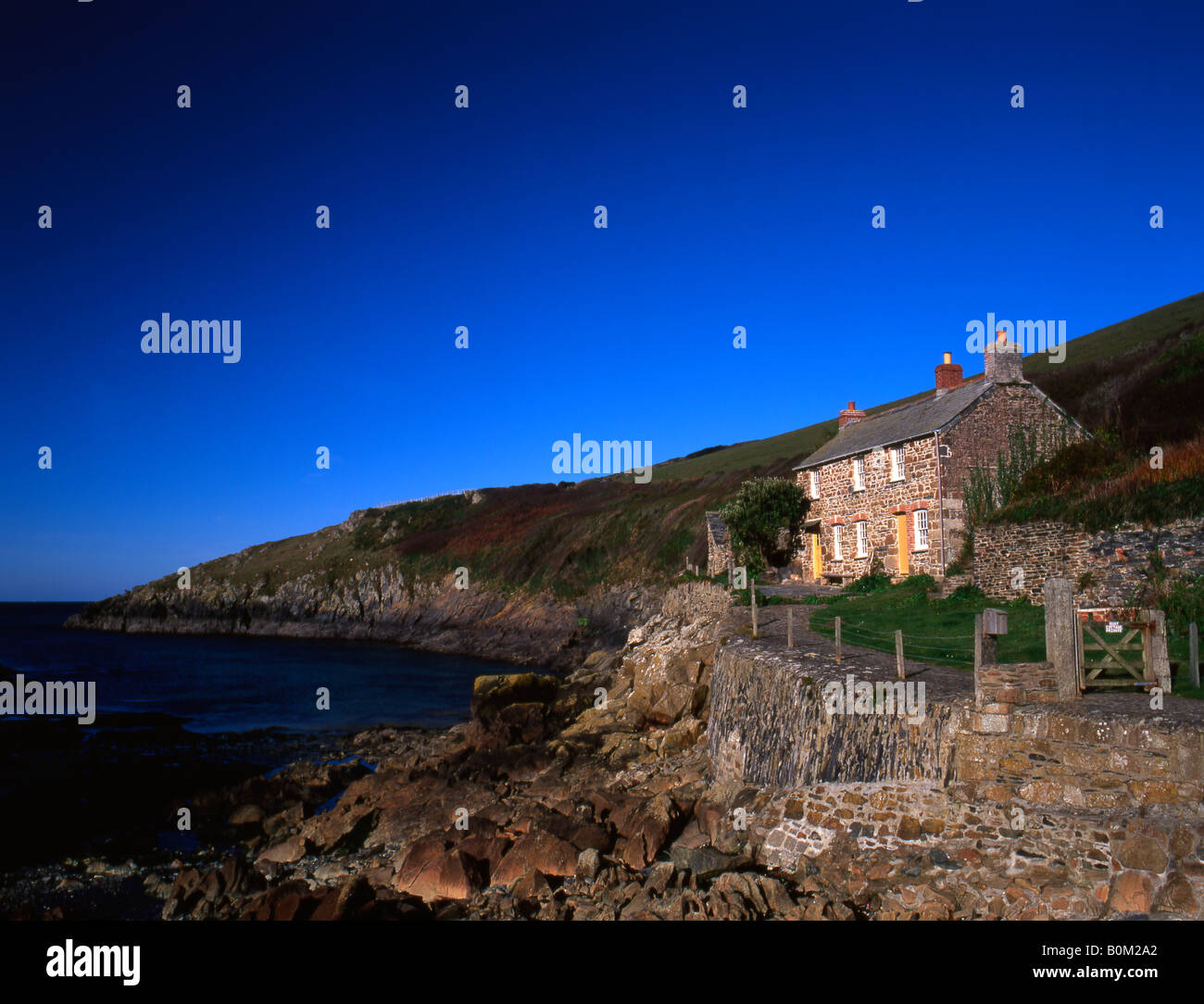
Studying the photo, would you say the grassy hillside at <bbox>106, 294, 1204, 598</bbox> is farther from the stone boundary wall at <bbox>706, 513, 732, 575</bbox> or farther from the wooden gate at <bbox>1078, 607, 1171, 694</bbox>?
the wooden gate at <bbox>1078, 607, 1171, 694</bbox>

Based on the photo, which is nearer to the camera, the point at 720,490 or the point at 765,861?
the point at 765,861

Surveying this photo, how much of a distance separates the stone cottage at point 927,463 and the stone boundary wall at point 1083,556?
4201 millimetres

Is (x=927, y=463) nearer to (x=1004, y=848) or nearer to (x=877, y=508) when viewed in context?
(x=877, y=508)

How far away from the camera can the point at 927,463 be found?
28.6 meters

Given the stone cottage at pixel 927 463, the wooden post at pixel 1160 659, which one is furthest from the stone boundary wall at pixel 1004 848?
the stone cottage at pixel 927 463

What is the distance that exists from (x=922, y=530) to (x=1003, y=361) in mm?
6945

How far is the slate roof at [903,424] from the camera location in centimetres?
2889

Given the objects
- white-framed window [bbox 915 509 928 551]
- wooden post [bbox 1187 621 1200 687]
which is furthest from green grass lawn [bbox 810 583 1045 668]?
wooden post [bbox 1187 621 1200 687]

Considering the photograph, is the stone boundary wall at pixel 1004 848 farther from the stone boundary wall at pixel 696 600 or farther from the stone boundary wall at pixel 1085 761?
the stone boundary wall at pixel 696 600

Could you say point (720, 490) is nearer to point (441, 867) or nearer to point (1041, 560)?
point (1041, 560)
